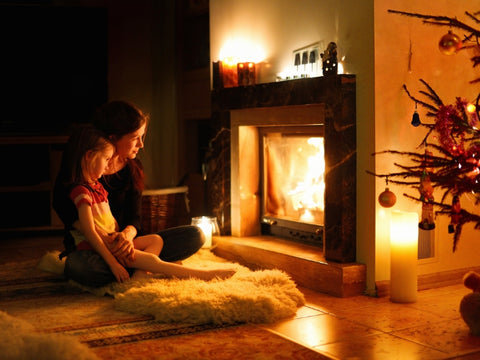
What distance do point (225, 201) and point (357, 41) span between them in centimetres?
127

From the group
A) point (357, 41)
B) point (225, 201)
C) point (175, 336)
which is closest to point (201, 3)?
point (225, 201)

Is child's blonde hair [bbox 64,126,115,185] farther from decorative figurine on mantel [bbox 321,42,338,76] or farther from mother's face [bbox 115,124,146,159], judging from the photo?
decorative figurine on mantel [bbox 321,42,338,76]

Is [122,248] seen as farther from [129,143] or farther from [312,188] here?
[312,188]

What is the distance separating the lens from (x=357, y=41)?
2.93 meters

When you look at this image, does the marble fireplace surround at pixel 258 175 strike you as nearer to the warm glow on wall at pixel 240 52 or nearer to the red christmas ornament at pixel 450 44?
the warm glow on wall at pixel 240 52

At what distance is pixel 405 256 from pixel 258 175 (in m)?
1.18

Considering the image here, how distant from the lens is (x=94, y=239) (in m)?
2.76

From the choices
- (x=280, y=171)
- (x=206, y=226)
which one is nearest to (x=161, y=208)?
(x=206, y=226)

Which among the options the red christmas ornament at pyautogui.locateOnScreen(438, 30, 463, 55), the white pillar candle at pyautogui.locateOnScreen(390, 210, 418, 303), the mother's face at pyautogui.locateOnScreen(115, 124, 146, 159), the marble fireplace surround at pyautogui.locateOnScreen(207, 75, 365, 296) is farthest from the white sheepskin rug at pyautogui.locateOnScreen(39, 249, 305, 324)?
the red christmas ornament at pyautogui.locateOnScreen(438, 30, 463, 55)

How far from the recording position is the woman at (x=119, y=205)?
2836mm

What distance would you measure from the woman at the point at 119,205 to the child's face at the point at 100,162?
63mm

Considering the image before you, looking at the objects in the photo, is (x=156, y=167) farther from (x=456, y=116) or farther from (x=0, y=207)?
(x=456, y=116)

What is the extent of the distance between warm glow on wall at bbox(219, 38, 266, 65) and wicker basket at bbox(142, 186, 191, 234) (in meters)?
0.86

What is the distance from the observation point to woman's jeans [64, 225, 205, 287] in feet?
9.30
